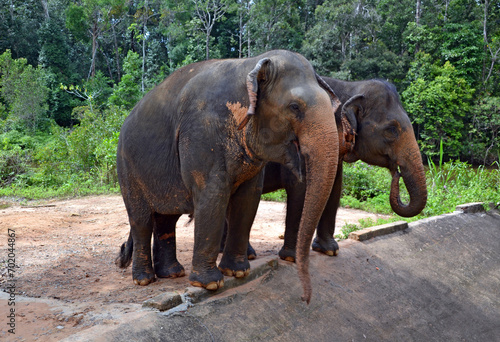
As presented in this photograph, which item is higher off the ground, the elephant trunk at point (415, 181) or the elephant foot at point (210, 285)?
the elephant trunk at point (415, 181)

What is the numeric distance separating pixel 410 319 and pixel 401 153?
67.4 inches

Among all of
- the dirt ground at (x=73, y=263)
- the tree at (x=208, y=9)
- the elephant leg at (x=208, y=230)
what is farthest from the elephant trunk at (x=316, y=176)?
the tree at (x=208, y=9)

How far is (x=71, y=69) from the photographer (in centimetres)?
3166

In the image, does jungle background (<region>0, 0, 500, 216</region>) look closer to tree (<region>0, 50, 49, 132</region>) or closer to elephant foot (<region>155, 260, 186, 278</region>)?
tree (<region>0, 50, 49, 132</region>)

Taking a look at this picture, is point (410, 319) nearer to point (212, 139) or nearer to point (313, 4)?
point (212, 139)

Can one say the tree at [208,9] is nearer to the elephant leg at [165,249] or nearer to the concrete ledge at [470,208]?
the concrete ledge at [470,208]

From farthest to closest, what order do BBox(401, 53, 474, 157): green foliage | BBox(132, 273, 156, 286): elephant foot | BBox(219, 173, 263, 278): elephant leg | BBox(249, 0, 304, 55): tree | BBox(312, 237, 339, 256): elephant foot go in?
BBox(249, 0, 304, 55): tree
BBox(401, 53, 474, 157): green foliage
BBox(312, 237, 339, 256): elephant foot
BBox(132, 273, 156, 286): elephant foot
BBox(219, 173, 263, 278): elephant leg

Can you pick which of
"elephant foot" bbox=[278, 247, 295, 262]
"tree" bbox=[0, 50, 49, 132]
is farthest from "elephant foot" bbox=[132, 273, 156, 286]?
"tree" bbox=[0, 50, 49, 132]

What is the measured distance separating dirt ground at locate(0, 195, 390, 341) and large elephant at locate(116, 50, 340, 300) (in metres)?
0.45

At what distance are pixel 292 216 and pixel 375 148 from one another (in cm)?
109

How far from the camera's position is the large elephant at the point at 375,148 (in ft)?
15.0

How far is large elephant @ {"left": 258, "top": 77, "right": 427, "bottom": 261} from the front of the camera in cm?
457

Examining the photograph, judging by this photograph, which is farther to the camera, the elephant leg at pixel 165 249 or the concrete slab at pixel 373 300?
the elephant leg at pixel 165 249

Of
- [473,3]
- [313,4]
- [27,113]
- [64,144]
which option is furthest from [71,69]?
[473,3]
